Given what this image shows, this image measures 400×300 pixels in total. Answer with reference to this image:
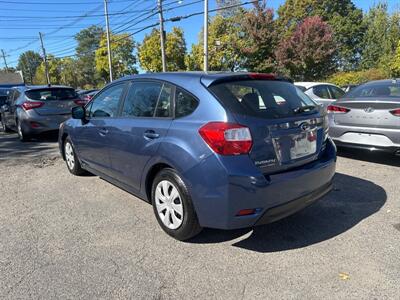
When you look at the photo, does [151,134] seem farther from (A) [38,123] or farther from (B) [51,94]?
(B) [51,94]

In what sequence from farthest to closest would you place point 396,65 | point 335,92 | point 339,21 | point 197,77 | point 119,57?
point 119,57, point 339,21, point 396,65, point 335,92, point 197,77

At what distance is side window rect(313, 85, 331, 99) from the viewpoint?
358 inches

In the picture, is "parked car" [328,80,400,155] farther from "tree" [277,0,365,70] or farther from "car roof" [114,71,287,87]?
"tree" [277,0,365,70]

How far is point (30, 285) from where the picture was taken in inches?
105

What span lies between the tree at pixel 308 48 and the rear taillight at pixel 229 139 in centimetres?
3229

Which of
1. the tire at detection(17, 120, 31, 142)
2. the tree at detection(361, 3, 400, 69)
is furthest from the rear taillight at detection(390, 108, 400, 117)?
the tree at detection(361, 3, 400, 69)

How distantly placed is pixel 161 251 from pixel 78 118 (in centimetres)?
257

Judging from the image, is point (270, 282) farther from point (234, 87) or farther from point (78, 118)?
point (78, 118)

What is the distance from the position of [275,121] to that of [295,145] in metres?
0.31

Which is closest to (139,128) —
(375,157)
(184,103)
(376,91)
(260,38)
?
(184,103)

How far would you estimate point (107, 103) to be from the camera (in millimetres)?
4430

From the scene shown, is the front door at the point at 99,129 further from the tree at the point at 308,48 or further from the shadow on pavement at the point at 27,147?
the tree at the point at 308,48

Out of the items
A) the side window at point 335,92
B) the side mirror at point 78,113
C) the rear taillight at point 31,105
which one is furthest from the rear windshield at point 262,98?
the rear taillight at point 31,105

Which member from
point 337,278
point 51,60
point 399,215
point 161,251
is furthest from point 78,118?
A: point 51,60
